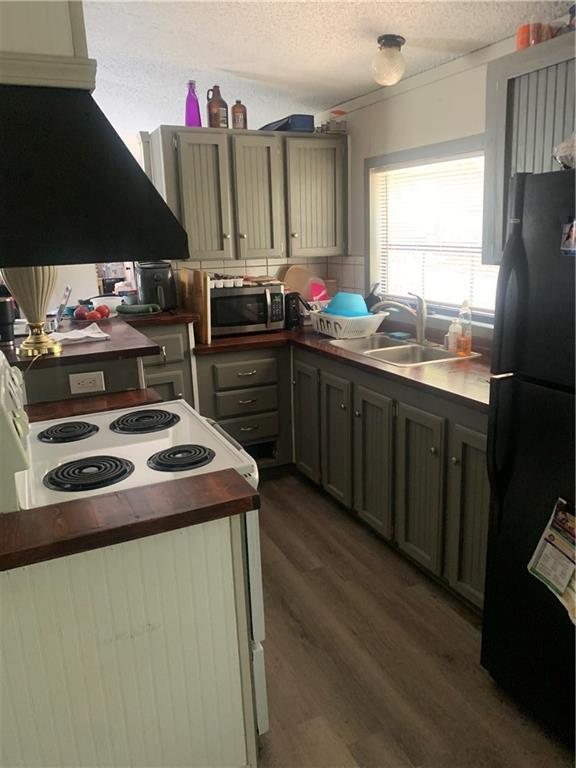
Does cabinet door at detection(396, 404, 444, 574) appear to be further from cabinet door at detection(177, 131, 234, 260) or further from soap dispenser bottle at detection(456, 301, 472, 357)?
cabinet door at detection(177, 131, 234, 260)

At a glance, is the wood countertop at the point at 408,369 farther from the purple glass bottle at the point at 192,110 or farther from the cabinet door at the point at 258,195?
the purple glass bottle at the point at 192,110

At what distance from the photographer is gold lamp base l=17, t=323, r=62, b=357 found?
2375 millimetres

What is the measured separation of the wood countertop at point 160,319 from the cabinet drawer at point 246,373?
324mm

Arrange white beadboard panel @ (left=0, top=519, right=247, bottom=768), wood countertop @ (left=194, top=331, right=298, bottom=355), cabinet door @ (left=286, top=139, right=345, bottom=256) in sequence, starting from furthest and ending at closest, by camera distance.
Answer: cabinet door @ (left=286, top=139, right=345, bottom=256)
wood countertop @ (left=194, top=331, right=298, bottom=355)
white beadboard panel @ (left=0, top=519, right=247, bottom=768)

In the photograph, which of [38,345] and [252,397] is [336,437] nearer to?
[252,397]

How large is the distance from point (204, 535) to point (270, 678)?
96 cm

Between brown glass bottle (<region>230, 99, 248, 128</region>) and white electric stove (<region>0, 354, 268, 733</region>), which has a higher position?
brown glass bottle (<region>230, 99, 248, 128</region>)

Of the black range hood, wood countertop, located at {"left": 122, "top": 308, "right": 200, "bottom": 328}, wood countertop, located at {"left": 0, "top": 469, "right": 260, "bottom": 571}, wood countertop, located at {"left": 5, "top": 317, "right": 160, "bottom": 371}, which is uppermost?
the black range hood

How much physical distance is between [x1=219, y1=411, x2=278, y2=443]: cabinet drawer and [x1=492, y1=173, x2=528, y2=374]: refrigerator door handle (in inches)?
80.2

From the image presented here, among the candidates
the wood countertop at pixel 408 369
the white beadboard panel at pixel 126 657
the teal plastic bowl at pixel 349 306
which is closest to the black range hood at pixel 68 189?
the white beadboard panel at pixel 126 657

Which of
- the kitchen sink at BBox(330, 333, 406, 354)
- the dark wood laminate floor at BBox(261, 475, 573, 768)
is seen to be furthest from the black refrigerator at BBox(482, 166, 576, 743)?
the kitchen sink at BBox(330, 333, 406, 354)

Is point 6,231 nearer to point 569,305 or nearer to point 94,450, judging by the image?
point 94,450

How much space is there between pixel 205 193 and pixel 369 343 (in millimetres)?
1368

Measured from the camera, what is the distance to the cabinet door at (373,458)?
9.00ft
